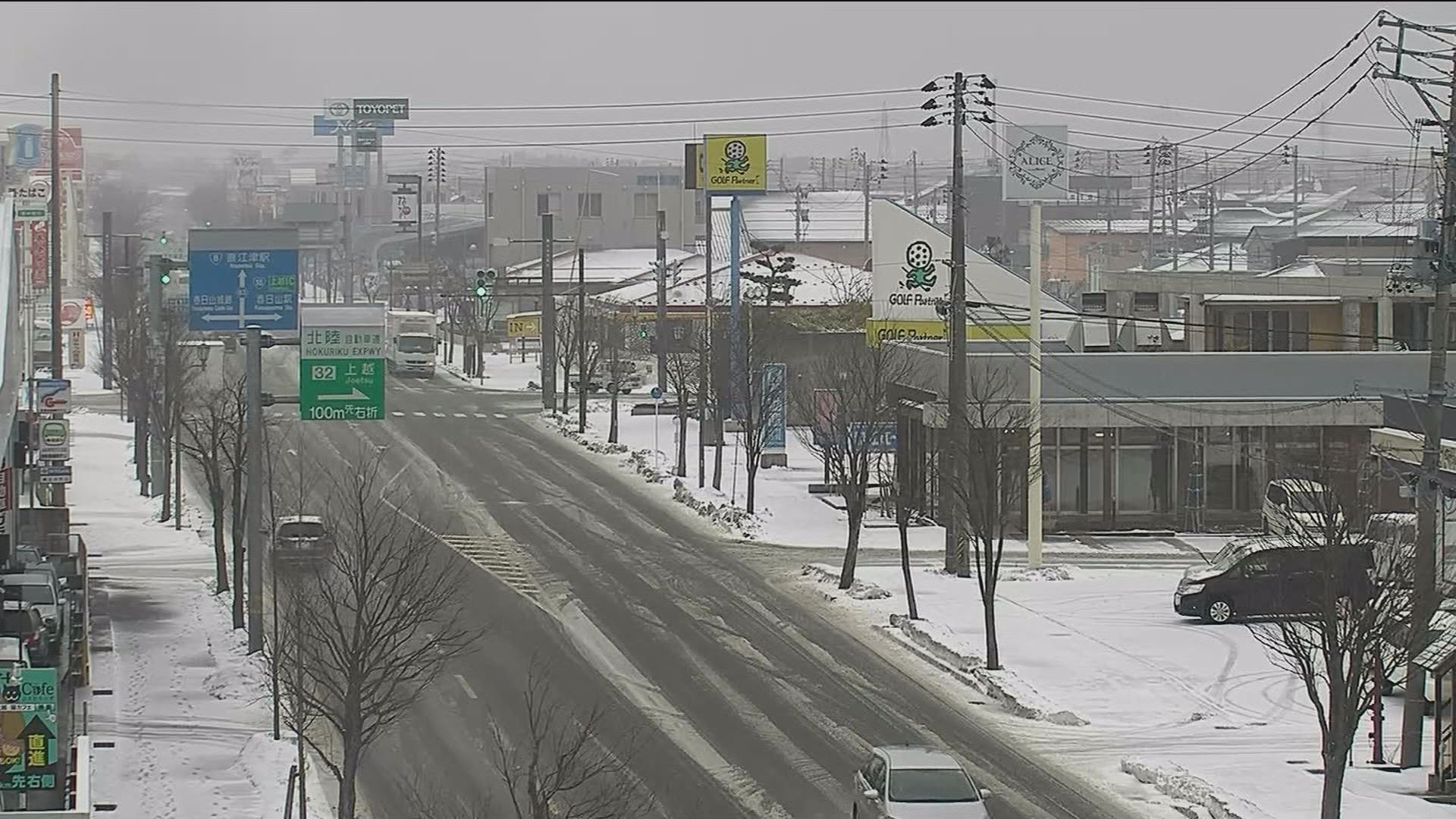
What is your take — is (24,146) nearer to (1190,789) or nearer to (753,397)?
(753,397)

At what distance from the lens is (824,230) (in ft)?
339

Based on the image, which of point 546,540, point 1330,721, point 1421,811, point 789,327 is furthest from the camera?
point 789,327

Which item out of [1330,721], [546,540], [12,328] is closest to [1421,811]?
[1330,721]

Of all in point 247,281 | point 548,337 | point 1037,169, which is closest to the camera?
point 247,281

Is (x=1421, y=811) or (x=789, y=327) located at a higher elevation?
(x=789, y=327)

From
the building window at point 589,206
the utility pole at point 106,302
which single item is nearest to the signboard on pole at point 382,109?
the building window at point 589,206

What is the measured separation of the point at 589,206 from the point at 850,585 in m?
95.6

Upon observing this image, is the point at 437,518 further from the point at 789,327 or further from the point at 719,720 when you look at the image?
the point at 789,327

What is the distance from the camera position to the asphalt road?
20.1 metres

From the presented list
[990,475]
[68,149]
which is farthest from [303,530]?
[68,149]

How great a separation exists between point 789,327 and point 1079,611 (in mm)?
29280

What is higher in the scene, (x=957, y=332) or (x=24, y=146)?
(x=24, y=146)

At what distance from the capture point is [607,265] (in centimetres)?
10219

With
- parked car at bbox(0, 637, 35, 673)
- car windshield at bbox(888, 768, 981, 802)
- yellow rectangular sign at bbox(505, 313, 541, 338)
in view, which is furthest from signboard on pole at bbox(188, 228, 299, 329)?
Answer: yellow rectangular sign at bbox(505, 313, 541, 338)
